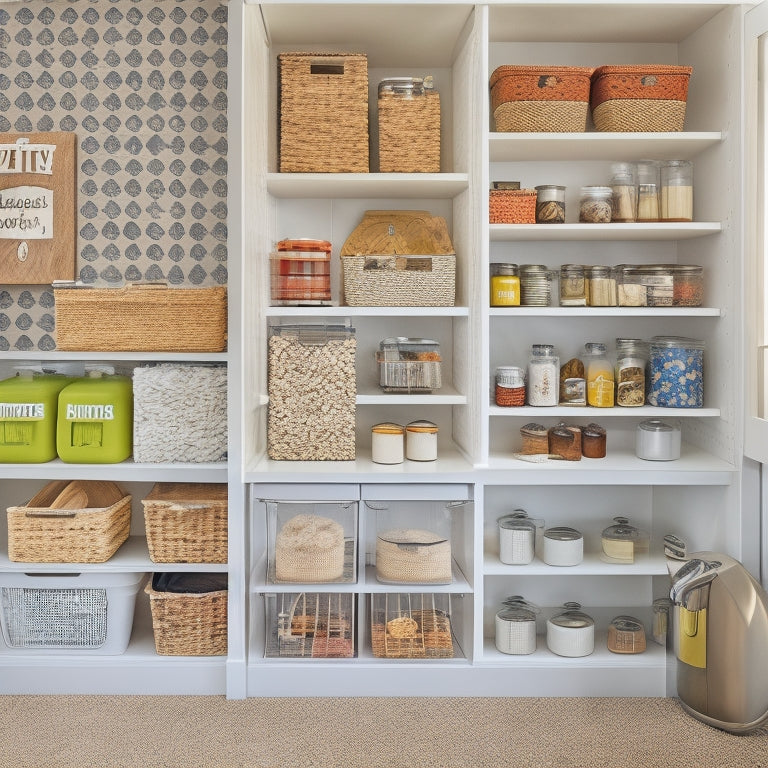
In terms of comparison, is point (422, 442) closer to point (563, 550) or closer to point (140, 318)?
point (563, 550)

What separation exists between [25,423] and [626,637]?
2189mm

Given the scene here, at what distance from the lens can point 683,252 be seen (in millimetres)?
3076

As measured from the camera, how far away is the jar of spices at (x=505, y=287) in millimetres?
2807

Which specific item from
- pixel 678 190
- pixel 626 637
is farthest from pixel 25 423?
pixel 678 190

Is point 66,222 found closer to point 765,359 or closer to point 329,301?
point 329,301

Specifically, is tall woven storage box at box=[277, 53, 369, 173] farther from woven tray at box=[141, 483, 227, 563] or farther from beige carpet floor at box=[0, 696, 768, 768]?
beige carpet floor at box=[0, 696, 768, 768]

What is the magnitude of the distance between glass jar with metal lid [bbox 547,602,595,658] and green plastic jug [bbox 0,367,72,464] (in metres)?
1.85

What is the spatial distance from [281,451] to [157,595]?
629 millimetres

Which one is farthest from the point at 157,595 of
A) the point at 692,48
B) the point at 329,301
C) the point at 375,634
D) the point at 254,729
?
the point at 692,48

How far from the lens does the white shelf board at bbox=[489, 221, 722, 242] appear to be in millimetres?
2729

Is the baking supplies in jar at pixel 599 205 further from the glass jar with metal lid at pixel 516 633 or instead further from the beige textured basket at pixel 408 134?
the glass jar with metal lid at pixel 516 633

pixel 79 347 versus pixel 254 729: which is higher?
pixel 79 347

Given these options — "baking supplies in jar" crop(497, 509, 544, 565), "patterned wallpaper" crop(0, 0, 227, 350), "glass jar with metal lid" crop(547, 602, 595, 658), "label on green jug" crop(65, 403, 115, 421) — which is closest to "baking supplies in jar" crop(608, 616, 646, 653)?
"glass jar with metal lid" crop(547, 602, 595, 658)

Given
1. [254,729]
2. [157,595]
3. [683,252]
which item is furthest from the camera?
[683,252]
